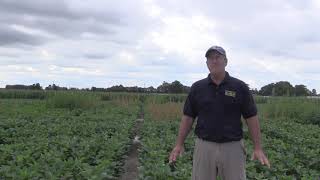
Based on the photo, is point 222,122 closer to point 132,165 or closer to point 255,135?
point 255,135

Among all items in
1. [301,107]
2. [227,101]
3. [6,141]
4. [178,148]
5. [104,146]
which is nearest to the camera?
[227,101]

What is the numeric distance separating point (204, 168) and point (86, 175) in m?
2.14

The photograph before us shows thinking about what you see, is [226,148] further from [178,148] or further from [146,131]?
[146,131]

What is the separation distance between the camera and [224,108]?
574cm

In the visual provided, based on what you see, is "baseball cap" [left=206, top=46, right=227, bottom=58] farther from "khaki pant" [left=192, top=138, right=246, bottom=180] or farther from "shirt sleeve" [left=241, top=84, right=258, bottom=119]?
"khaki pant" [left=192, top=138, right=246, bottom=180]

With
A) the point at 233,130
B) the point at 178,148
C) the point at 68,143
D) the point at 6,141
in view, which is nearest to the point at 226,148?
the point at 233,130

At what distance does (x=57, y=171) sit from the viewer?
24.9 ft

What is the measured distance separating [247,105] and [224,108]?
271 mm

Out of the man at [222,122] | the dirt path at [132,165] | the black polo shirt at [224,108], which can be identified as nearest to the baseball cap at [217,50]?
the man at [222,122]

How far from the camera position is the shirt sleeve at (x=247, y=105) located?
579 cm

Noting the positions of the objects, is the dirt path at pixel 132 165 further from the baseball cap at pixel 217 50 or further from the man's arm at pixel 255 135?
the baseball cap at pixel 217 50

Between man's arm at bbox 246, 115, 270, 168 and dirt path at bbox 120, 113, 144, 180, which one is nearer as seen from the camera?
man's arm at bbox 246, 115, 270, 168

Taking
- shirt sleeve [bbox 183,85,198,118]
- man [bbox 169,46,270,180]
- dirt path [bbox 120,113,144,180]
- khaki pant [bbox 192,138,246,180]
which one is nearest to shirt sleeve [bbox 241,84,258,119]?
man [bbox 169,46,270,180]

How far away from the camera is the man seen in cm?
573
